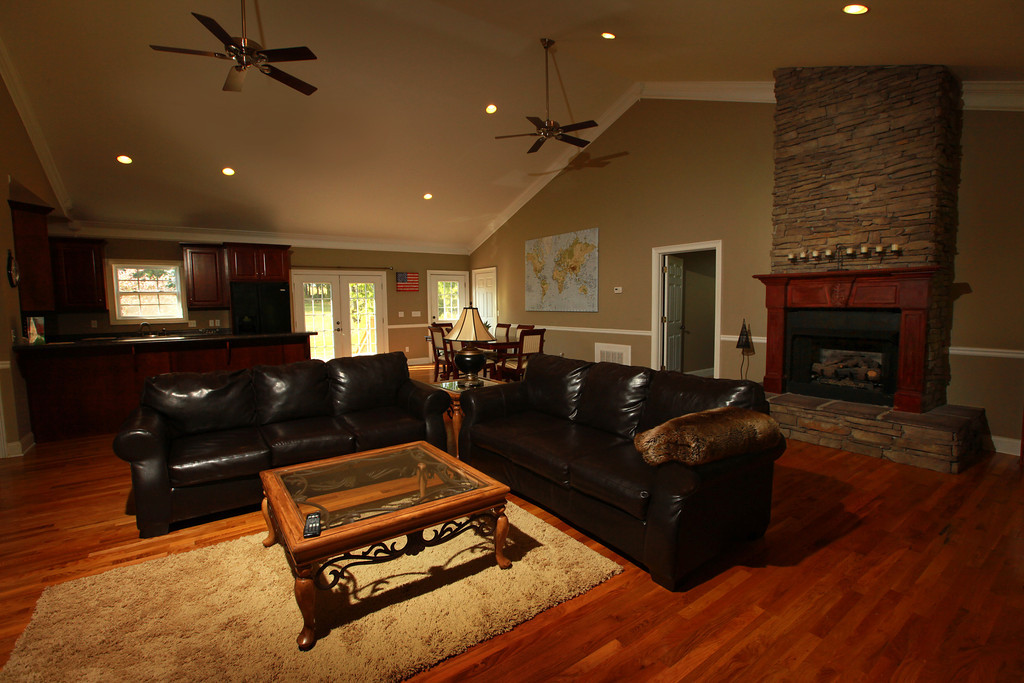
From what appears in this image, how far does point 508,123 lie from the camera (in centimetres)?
652

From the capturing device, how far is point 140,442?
108 inches

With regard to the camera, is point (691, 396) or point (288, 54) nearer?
point (691, 396)

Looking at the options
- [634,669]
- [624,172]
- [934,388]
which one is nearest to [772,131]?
[624,172]

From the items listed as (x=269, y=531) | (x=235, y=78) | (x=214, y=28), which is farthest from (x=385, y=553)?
(x=235, y=78)

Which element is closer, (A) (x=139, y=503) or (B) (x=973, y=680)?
(B) (x=973, y=680)

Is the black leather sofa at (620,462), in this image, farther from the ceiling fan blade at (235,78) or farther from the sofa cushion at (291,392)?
the ceiling fan blade at (235,78)

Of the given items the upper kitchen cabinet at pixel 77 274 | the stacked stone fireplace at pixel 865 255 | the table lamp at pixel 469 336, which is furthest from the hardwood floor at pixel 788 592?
the upper kitchen cabinet at pixel 77 274

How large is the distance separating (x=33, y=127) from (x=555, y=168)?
6619mm

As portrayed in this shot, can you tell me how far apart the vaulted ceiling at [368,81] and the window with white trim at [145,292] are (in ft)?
1.83

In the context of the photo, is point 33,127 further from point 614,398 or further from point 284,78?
point 614,398

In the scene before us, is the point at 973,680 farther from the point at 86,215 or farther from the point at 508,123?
the point at 86,215

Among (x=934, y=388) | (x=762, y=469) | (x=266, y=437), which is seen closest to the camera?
(x=762, y=469)

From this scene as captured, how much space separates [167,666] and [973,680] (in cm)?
299

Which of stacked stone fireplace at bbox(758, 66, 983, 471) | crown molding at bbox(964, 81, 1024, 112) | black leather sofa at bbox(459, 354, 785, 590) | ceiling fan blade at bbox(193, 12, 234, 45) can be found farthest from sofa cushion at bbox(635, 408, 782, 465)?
crown molding at bbox(964, 81, 1024, 112)
